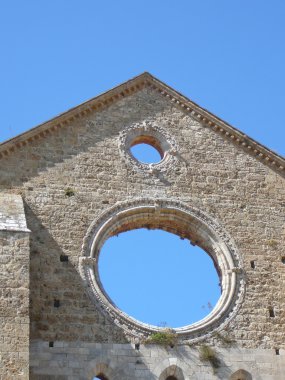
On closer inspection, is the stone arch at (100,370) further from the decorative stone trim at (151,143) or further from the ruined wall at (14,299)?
the decorative stone trim at (151,143)

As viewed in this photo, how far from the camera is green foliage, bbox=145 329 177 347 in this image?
22.6 meters

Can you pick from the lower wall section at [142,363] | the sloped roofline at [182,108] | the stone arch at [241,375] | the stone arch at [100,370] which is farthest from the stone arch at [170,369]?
the sloped roofline at [182,108]

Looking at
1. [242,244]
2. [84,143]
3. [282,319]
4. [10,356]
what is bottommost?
[10,356]

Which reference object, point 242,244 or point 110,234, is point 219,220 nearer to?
point 242,244

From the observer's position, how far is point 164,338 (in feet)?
74.5

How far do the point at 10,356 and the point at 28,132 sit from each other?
6937 mm

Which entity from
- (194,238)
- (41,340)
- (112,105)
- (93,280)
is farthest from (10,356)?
(112,105)

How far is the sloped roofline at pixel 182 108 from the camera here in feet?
84.4

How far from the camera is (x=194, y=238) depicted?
2491 centimetres

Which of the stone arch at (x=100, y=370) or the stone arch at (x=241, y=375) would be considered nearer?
the stone arch at (x=100, y=370)

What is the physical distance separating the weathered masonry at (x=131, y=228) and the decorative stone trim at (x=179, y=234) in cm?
3

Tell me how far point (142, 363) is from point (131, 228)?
385 centimetres

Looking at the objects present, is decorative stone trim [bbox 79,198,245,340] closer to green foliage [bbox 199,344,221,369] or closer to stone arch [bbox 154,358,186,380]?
green foliage [bbox 199,344,221,369]

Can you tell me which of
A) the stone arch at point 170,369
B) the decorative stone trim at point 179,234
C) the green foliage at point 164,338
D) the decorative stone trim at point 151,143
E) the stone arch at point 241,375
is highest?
the decorative stone trim at point 151,143
